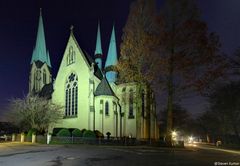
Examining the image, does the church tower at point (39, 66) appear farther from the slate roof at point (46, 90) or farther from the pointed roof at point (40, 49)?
the slate roof at point (46, 90)

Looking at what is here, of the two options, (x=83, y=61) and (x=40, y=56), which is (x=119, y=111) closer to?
(x=83, y=61)

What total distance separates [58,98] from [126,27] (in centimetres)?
2505

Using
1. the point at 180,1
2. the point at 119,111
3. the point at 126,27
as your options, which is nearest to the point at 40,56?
the point at 119,111

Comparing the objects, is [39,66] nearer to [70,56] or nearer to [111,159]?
[70,56]

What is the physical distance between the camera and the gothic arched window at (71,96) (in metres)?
51.1

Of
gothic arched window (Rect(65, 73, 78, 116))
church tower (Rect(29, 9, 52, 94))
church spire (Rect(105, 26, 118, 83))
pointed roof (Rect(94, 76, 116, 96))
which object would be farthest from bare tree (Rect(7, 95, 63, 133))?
church tower (Rect(29, 9, 52, 94))

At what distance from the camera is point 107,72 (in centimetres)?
5509

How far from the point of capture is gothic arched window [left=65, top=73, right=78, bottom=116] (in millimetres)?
51134

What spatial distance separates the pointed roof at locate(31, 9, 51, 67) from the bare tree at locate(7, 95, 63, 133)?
75.7ft

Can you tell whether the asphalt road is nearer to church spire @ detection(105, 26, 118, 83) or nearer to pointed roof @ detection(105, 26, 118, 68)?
church spire @ detection(105, 26, 118, 83)

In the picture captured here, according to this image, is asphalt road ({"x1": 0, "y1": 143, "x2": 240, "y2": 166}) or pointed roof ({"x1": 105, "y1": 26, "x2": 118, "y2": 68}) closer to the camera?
asphalt road ({"x1": 0, "y1": 143, "x2": 240, "y2": 166})

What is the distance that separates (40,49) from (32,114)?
2918 cm

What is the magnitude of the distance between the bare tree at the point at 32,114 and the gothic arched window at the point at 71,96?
11.5ft

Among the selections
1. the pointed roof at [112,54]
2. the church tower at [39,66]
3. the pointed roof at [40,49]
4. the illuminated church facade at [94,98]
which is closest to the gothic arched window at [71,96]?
the illuminated church facade at [94,98]
